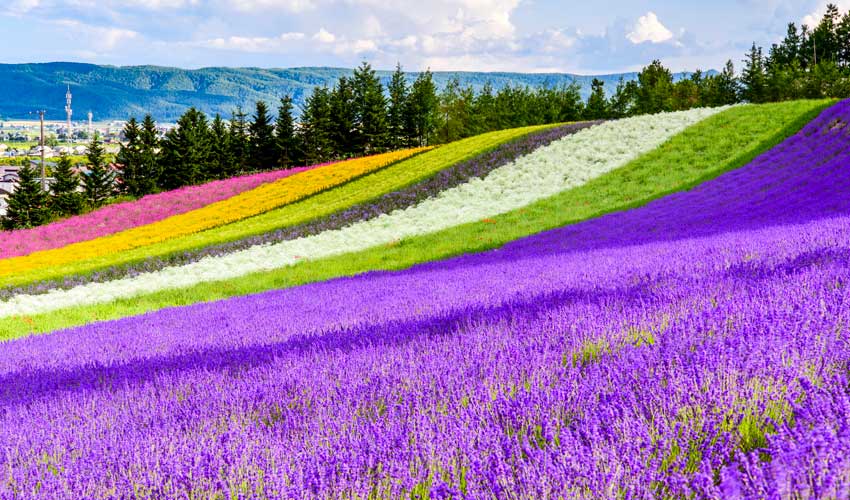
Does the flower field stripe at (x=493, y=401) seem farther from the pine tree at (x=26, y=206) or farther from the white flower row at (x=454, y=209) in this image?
the pine tree at (x=26, y=206)

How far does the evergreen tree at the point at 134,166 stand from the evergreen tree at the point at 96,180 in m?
1.74

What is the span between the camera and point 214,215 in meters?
40.2

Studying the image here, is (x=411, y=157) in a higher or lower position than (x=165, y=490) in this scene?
higher

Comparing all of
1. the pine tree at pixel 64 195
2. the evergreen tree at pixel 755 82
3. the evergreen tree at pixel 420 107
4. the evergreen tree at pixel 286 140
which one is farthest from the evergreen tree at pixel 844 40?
the pine tree at pixel 64 195

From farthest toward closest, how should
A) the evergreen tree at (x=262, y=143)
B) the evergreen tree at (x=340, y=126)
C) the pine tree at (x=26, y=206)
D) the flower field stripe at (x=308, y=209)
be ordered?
the evergreen tree at (x=340, y=126)
the evergreen tree at (x=262, y=143)
the pine tree at (x=26, y=206)
the flower field stripe at (x=308, y=209)

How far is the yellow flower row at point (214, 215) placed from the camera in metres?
31.5

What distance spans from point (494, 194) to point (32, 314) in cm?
2073

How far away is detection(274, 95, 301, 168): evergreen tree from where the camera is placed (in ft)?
244

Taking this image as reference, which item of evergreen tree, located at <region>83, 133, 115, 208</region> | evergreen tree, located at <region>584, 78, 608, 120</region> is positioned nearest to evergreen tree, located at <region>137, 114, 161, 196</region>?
evergreen tree, located at <region>83, 133, 115, 208</region>

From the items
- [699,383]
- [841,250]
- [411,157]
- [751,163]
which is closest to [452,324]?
[699,383]

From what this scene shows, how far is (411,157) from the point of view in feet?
Answer: 156

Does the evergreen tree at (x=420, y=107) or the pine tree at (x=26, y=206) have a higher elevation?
the evergreen tree at (x=420, y=107)

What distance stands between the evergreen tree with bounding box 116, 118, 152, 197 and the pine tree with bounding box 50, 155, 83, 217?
Answer: 5.77 meters

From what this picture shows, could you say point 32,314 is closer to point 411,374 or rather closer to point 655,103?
point 411,374
